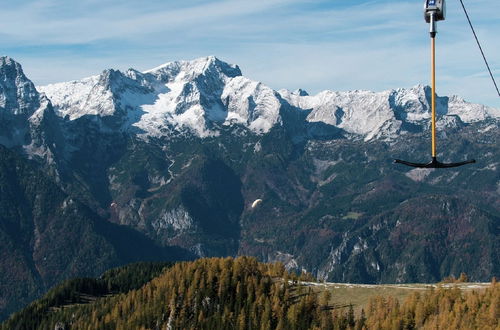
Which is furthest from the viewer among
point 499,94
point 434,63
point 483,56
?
point 499,94

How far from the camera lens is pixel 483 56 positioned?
54250mm

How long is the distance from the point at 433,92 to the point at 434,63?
4.98m

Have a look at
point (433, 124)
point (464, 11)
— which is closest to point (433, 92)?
point (433, 124)

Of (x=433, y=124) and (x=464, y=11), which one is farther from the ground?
(x=464, y=11)

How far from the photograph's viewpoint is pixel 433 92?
5550 cm

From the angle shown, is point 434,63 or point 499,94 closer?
point 434,63

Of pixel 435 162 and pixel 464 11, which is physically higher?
pixel 464 11

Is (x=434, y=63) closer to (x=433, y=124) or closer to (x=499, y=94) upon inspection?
(x=433, y=124)

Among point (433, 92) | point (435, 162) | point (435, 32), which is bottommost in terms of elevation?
point (435, 162)

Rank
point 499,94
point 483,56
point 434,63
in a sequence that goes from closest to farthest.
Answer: point 434,63 < point 483,56 < point 499,94

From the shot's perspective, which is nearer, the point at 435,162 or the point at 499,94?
the point at 435,162

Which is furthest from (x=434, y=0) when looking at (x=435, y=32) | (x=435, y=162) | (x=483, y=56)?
(x=435, y=162)

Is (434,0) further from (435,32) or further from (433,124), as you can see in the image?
(433,124)

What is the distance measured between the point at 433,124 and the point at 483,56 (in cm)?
545
